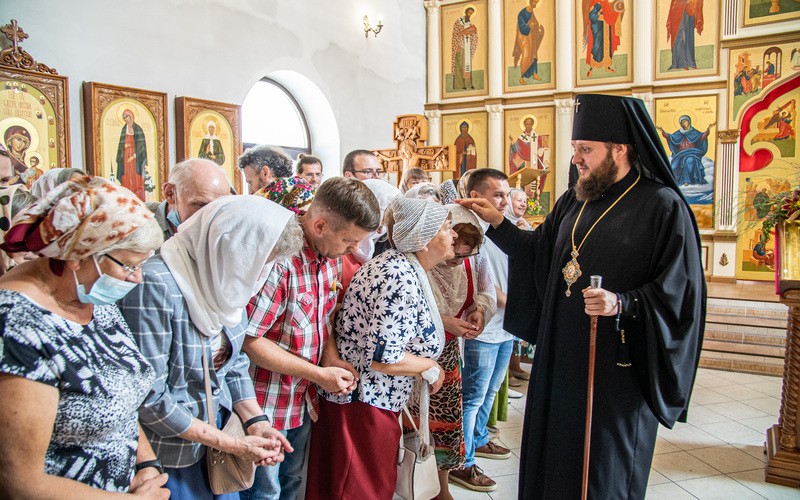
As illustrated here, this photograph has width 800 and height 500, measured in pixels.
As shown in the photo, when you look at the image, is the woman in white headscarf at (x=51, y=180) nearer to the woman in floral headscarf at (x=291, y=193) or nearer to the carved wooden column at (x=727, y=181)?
the woman in floral headscarf at (x=291, y=193)

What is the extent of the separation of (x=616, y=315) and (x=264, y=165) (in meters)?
2.53

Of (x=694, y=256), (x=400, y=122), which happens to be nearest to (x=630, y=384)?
(x=694, y=256)

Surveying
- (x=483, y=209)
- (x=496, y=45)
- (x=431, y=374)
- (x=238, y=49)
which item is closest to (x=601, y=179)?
(x=483, y=209)

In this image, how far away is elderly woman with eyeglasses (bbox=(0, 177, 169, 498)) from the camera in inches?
45.8

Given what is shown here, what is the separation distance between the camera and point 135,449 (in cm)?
147

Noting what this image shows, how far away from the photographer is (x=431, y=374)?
7.81ft

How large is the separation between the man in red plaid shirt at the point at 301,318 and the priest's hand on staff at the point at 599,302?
33.8 inches

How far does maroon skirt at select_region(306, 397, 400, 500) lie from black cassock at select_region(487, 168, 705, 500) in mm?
703

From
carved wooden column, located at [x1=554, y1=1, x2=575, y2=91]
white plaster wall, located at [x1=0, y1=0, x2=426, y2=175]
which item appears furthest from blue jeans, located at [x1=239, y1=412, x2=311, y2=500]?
carved wooden column, located at [x1=554, y1=1, x2=575, y2=91]

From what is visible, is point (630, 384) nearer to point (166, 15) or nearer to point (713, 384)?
point (713, 384)

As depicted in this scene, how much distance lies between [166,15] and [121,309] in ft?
22.7

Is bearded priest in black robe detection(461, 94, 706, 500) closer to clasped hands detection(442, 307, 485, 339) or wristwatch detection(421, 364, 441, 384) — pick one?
clasped hands detection(442, 307, 485, 339)

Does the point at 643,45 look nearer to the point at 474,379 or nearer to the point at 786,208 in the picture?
the point at 786,208

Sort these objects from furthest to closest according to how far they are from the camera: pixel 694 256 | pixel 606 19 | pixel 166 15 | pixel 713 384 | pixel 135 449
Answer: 1. pixel 606 19
2. pixel 166 15
3. pixel 713 384
4. pixel 694 256
5. pixel 135 449
